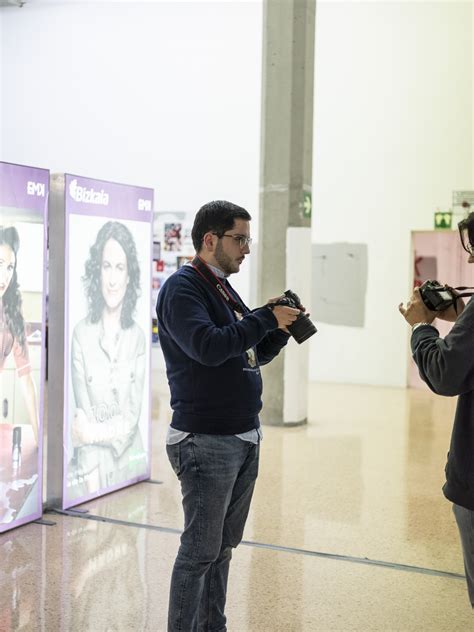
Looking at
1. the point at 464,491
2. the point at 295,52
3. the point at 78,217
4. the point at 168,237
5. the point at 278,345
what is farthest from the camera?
the point at 168,237

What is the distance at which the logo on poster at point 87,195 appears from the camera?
4.52 m

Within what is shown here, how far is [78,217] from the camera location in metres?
4.57

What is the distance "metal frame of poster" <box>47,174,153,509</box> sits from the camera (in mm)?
4582

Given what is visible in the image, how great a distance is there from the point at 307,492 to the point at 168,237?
6.57 m

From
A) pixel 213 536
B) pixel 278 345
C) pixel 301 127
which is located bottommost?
pixel 213 536

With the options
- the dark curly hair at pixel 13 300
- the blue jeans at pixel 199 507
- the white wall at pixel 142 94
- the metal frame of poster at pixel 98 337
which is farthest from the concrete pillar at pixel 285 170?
the blue jeans at pixel 199 507

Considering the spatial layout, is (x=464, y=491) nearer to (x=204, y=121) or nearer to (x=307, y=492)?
(x=307, y=492)

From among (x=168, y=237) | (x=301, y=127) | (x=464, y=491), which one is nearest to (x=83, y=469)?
(x=464, y=491)

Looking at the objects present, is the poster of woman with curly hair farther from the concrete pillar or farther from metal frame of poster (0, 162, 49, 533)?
the concrete pillar

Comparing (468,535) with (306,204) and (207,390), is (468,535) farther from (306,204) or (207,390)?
(306,204)

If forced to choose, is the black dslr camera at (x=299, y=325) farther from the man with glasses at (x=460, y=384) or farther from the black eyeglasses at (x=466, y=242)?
the black eyeglasses at (x=466, y=242)

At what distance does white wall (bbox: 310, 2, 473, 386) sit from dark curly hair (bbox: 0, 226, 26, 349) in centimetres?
672

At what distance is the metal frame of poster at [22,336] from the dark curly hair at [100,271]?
0.38 metres

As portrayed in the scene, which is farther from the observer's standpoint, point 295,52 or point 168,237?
point 168,237
